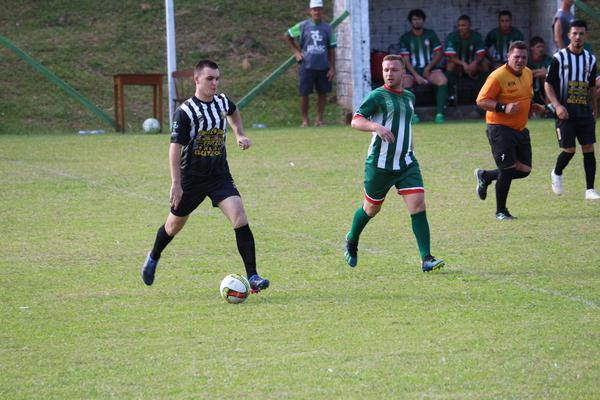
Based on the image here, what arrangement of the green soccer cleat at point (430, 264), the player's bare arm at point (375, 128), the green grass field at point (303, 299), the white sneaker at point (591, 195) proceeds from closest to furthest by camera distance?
the green grass field at point (303, 299) < the player's bare arm at point (375, 128) < the green soccer cleat at point (430, 264) < the white sneaker at point (591, 195)

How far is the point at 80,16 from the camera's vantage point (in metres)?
26.8

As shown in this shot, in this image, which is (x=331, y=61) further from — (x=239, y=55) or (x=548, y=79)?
(x=548, y=79)

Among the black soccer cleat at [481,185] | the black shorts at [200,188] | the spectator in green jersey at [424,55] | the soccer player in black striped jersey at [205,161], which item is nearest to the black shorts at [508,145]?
the black soccer cleat at [481,185]

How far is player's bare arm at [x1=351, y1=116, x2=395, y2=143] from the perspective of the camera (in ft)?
28.2

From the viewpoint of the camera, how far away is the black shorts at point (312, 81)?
21.8m

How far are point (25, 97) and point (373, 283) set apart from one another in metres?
15.8

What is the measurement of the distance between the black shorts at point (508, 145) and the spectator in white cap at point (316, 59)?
10308 mm

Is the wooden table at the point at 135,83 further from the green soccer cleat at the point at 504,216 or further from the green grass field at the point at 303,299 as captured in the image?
the green soccer cleat at the point at 504,216

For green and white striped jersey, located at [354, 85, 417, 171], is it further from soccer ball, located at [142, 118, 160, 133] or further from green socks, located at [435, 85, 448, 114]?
green socks, located at [435, 85, 448, 114]

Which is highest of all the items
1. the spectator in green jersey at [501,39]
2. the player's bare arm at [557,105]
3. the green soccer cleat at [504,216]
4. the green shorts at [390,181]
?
the spectator in green jersey at [501,39]

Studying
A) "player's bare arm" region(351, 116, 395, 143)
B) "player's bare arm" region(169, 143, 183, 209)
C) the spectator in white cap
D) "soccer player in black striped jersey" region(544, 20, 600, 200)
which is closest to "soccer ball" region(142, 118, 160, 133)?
the spectator in white cap

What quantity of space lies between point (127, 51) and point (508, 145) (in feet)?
50.1

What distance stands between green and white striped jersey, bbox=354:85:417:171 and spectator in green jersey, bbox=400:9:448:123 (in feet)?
43.4

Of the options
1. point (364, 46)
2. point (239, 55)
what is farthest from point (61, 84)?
point (364, 46)
